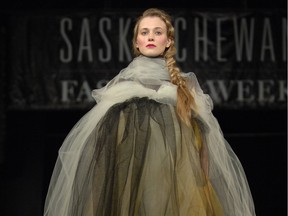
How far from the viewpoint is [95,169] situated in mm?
1927

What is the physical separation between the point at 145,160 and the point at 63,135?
1.79 metres

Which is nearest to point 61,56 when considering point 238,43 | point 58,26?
point 58,26

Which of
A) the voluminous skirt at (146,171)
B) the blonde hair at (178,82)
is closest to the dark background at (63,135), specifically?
the blonde hair at (178,82)

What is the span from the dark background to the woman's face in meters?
1.23

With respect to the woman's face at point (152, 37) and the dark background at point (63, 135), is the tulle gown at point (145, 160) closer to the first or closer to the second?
the woman's face at point (152, 37)

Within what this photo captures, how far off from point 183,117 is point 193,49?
1303 mm

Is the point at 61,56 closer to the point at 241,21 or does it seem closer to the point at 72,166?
the point at 241,21

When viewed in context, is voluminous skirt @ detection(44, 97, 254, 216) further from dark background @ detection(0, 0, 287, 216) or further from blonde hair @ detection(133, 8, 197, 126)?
dark background @ detection(0, 0, 287, 216)

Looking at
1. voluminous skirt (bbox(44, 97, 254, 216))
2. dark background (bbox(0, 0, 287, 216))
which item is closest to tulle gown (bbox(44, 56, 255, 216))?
voluminous skirt (bbox(44, 97, 254, 216))

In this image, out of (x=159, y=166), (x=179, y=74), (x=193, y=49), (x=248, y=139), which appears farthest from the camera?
(x=248, y=139)

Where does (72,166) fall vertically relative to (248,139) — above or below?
above

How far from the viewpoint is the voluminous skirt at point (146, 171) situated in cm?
186

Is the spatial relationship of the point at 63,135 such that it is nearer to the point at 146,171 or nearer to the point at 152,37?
the point at 152,37

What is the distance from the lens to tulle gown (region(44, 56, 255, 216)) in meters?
1.87
